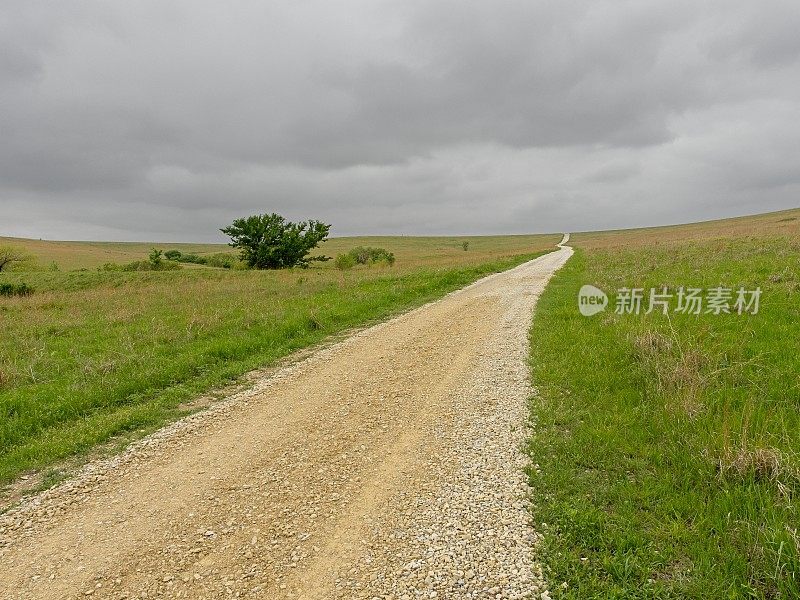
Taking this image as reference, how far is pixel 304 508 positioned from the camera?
15.3 ft

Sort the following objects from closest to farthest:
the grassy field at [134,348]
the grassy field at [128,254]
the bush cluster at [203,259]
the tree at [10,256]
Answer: the grassy field at [134,348], the grassy field at [128,254], the tree at [10,256], the bush cluster at [203,259]

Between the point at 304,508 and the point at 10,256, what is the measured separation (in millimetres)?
66578

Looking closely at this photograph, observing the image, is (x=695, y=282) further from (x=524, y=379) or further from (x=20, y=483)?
(x=20, y=483)

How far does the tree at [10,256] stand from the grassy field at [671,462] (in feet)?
214

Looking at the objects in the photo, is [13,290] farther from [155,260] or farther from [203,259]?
[203,259]

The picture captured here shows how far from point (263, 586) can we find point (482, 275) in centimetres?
2519

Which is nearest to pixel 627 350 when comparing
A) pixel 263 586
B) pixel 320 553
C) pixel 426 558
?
pixel 426 558

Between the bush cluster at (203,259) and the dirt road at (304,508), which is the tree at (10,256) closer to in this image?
the bush cluster at (203,259)

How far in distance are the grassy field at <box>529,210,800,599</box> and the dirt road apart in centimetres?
49

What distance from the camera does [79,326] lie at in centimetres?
1488

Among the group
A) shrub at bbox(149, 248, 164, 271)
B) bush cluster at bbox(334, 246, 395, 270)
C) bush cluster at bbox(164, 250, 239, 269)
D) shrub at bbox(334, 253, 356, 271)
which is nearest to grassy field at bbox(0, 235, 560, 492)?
shrub at bbox(149, 248, 164, 271)

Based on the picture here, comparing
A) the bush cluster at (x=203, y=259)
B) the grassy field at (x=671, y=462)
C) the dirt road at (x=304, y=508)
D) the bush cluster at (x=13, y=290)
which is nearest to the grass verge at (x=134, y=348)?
the dirt road at (x=304, y=508)

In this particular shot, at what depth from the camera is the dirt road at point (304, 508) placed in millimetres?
3725

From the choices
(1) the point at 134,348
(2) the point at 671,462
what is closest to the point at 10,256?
(1) the point at 134,348
